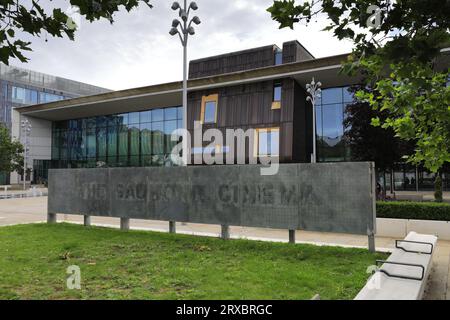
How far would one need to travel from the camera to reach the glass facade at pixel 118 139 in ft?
145

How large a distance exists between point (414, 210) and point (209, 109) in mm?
26196

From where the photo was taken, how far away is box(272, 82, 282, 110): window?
3278 centimetres

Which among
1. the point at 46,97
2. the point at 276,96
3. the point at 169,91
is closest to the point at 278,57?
the point at 276,96

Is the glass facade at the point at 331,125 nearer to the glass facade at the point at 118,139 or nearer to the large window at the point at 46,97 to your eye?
the glass facade at the point at 118,139

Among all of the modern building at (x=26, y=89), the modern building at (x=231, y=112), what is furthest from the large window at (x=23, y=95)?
the modern building at (x=231, y=112)

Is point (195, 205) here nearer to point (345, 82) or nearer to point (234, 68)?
point (345, 82)

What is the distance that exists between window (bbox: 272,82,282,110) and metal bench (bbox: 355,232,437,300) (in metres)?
26.3

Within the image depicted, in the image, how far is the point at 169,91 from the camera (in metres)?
37.5

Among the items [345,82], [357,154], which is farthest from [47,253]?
[345,82]

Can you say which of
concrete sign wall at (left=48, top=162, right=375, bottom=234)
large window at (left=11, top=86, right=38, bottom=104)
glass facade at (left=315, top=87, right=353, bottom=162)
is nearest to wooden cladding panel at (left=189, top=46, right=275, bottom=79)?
glass facade at (left=315, top=87, right=353, bottom=162)

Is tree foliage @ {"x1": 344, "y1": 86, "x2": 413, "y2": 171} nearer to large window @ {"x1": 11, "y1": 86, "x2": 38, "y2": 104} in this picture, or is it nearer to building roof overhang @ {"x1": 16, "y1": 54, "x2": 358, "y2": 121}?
building roof overhang @ {"x1": 16, "y1": 54, "x2": 358, "y2": 121}

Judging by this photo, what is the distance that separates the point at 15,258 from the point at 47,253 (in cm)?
65

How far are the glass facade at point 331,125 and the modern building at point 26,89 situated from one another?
183ft

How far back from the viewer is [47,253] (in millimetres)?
8656
